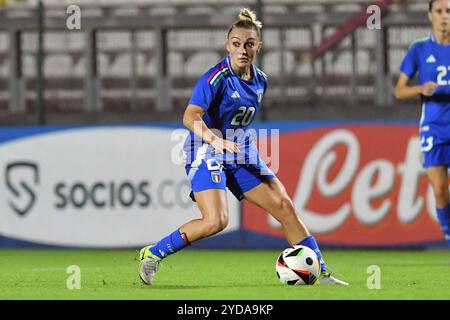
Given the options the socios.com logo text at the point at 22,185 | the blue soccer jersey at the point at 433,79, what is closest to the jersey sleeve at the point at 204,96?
the blue soccer jersey at the point at 433,79

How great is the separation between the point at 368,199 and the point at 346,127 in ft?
2.79

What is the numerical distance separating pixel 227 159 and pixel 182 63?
6.98 m

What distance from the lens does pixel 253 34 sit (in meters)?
9.22

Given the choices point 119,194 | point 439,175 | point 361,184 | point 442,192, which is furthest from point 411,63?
point 119,194

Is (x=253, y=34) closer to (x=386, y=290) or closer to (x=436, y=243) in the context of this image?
(x=386, y=290)

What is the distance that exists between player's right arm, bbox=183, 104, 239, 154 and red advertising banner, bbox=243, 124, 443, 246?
5.53m

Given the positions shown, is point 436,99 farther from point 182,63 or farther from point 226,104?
point 182,63

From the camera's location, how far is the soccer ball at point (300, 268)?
358 inches

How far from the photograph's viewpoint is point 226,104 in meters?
9.22

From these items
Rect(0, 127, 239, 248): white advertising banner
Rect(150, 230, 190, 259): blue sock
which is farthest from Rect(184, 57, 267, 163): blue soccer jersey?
Rect(0, 127, 239, 248): white advertising banner

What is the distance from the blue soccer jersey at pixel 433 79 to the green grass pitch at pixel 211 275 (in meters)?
1.15

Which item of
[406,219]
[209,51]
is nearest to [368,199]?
[406,219]

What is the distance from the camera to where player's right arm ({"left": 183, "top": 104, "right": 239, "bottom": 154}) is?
8.70 metres

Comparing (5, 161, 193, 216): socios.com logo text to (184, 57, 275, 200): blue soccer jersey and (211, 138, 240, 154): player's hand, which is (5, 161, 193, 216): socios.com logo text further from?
(211, 138, 240, 154): player's hand
